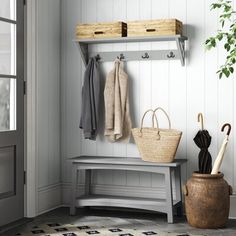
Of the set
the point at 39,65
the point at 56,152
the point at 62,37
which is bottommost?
the point at 56,152

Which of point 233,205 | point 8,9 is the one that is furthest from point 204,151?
point 8,9

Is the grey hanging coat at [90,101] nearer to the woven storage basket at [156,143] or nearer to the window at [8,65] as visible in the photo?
the woven storage basket at [156,143]

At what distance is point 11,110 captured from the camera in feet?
14.9

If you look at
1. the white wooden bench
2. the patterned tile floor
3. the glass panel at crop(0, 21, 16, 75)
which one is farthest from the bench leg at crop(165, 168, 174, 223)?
the glass panel at crop(0, 21, 16, 75)

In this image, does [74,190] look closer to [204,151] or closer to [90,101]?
[90,101]

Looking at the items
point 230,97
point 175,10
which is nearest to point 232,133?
point 230,97

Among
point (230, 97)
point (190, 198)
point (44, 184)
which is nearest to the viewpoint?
point (190, 198)

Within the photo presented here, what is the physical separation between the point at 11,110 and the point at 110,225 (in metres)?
1.33

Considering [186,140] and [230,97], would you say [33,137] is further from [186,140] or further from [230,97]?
[230,97]

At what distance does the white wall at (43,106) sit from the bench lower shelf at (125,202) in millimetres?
420

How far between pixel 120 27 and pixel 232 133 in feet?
4.70

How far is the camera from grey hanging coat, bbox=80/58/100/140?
16.4 ft

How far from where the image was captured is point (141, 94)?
5.02 metres

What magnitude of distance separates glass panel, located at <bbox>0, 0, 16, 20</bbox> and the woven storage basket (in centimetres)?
150
